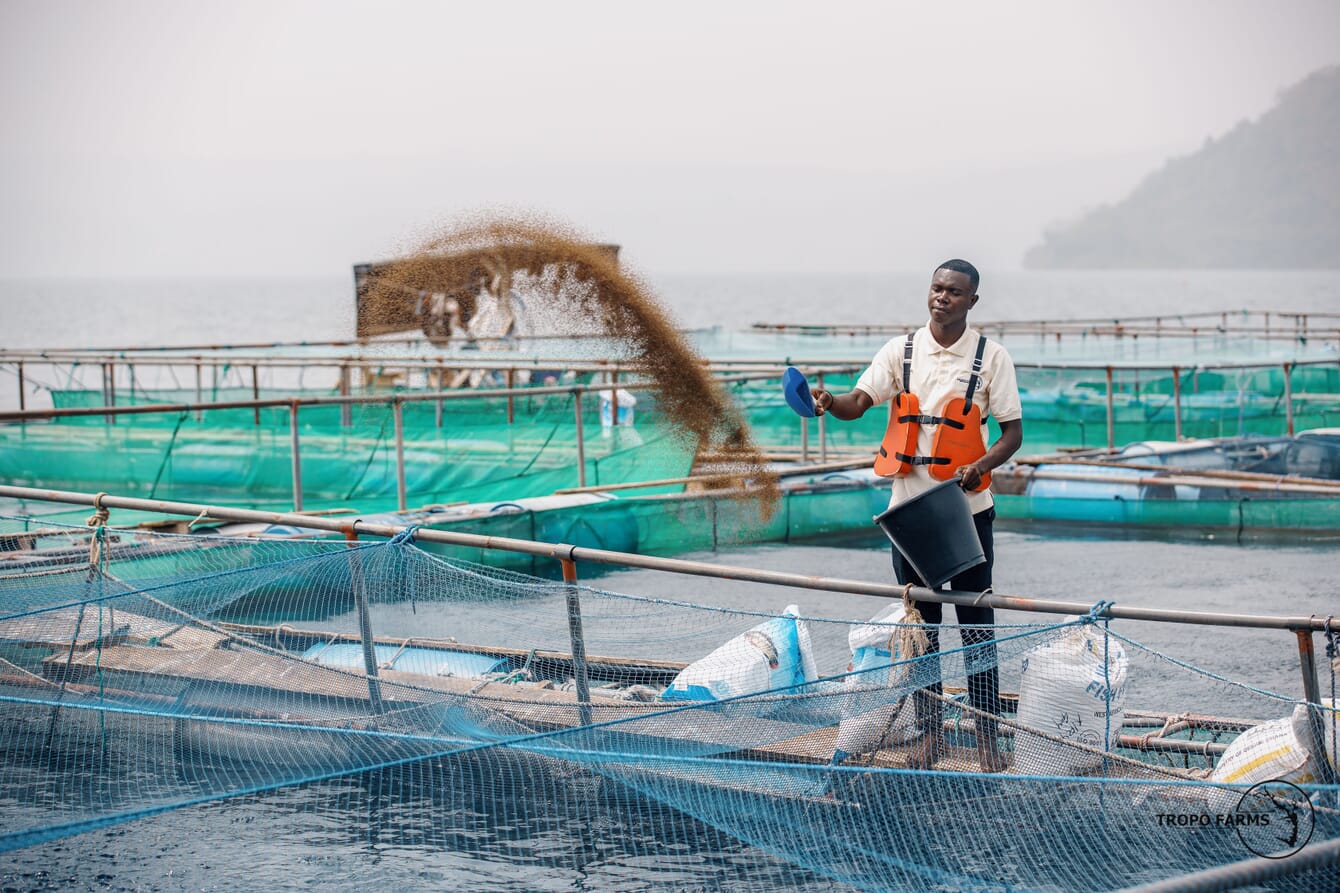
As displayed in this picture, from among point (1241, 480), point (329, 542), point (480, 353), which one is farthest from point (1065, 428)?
point (329, 542)

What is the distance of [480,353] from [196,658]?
13.5 meters

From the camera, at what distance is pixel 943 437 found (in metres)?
4.77

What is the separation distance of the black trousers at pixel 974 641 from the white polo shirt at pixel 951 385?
24 centimetres

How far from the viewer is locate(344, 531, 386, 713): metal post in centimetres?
521

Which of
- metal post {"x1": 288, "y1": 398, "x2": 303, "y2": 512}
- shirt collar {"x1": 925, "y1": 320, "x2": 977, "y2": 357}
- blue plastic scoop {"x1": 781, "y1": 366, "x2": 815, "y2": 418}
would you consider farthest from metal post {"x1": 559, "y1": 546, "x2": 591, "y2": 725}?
metal post {"x1": 288, "y1": 398, "x2": 303, "y2": 512}

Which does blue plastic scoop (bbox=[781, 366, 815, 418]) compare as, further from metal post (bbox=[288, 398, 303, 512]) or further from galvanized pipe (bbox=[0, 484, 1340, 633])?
metal post (bbox=[288, 398, 303, 512])

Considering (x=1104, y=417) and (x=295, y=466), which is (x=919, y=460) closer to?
(x=295, y=466)

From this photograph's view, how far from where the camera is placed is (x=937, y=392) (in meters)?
4.80

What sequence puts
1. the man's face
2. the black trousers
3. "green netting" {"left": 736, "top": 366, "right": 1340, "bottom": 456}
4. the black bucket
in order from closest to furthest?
the black trousers → the black bucket → the man's face → "green netting" {"left": 736, "top": 366, "right": 1340, "bottom": 456}

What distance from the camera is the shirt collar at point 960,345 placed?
4.83m

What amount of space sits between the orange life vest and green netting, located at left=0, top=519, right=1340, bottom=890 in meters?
0.62

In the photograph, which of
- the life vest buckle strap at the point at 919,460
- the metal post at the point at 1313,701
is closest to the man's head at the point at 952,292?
the life vest buckle strap at the point at 919,460

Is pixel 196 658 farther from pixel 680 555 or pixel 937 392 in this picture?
pixel 680 555

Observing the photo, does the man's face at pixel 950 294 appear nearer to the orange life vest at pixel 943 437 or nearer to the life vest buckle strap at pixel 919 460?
the orange life vest at pixel 943 437
